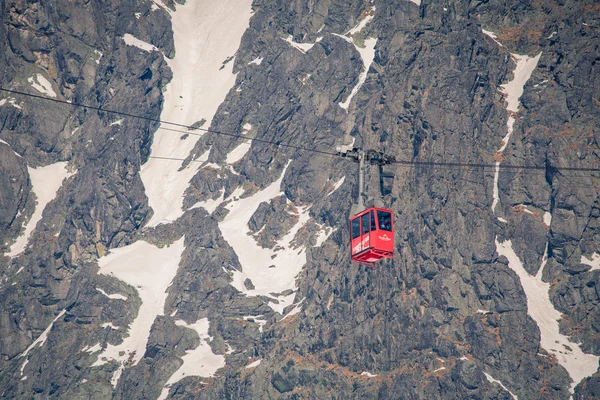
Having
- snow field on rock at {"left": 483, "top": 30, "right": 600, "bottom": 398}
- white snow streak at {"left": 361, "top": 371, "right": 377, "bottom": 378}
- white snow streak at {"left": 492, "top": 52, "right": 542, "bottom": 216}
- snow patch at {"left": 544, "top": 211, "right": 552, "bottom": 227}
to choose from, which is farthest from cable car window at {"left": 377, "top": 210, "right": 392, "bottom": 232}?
white snow streak at {"left": 492, "top": 52, "right": 542, "bottom": 216}

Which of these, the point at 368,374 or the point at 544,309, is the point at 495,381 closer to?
the point at 544,309

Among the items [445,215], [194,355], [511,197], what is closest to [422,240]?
[445,215]

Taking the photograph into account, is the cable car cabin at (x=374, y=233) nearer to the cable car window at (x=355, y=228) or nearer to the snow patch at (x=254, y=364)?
the cable car window at (x=355, y=228)

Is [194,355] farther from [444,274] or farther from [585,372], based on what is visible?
[585,372]

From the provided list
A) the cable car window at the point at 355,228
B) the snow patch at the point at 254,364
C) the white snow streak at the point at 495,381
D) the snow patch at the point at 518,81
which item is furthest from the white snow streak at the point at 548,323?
the cable car window at the point at 355,228

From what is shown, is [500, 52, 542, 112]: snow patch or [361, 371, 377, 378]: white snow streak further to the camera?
[500, 52, 542, 112]: snow patch

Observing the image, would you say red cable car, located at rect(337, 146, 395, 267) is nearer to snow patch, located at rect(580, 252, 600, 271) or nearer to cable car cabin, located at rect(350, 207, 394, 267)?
cable car cabin, located at rect(350, 207, 394, 267)
